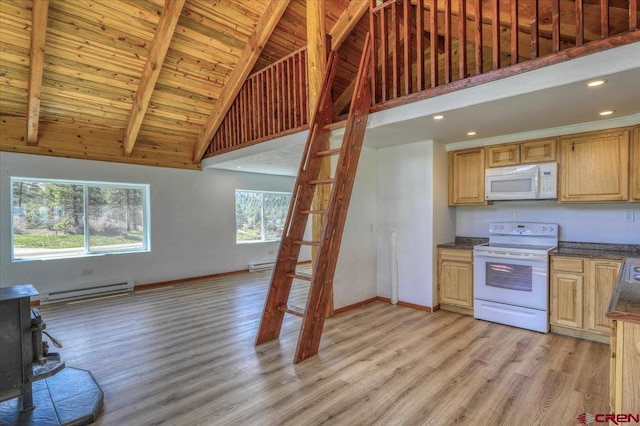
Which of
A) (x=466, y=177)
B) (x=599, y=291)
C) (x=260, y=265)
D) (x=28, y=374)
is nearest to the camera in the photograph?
(x=28, y=374)

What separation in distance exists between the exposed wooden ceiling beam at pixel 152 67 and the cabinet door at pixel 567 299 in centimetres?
526

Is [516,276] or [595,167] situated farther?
[516,276]

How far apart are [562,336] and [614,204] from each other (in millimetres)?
1544

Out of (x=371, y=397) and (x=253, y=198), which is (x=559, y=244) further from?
(x=253, y=198)

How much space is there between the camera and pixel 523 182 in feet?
12.5

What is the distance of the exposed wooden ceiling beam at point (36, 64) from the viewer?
133 inches

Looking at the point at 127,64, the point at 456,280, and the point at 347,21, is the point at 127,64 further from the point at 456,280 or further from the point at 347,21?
the point at 456,280

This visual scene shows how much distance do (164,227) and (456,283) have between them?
505cm

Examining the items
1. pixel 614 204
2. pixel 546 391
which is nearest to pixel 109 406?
pixel 546 391

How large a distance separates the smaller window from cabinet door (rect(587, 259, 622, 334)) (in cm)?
545

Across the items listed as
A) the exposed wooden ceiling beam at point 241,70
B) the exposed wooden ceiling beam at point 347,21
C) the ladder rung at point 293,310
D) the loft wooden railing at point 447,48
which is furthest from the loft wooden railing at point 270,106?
the ladder rung at point 293,310

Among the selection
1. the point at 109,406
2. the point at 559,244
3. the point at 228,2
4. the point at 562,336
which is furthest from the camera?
the point at 228,2

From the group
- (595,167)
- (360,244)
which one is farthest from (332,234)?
(595,167)

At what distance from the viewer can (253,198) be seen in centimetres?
755
